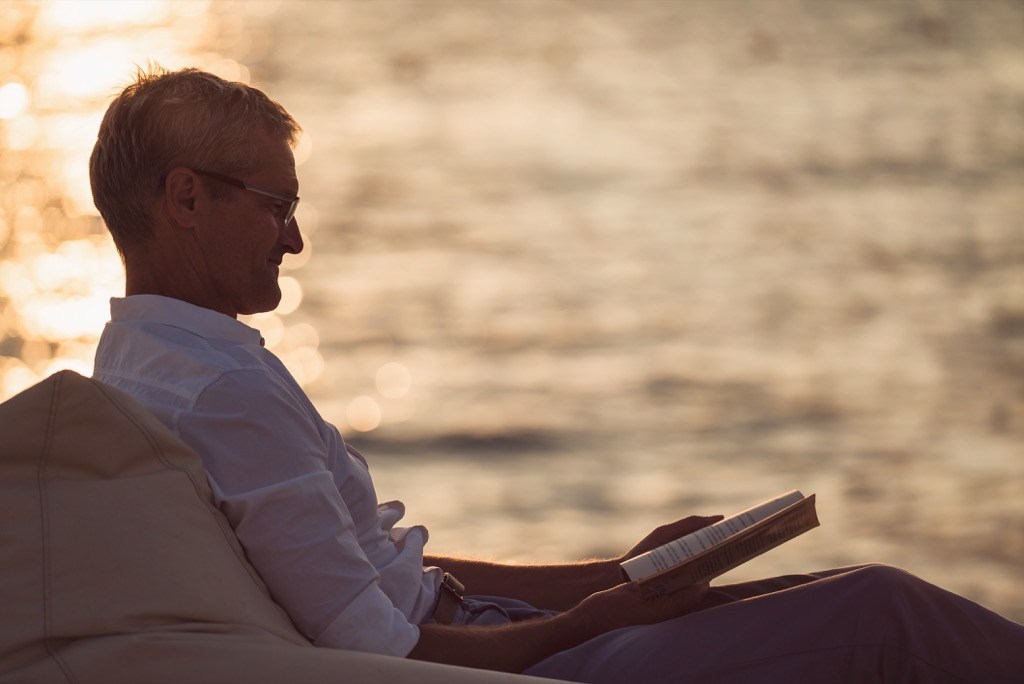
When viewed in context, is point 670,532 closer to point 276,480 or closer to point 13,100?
point 276,480

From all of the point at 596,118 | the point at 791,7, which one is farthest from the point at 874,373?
the point at 791,7

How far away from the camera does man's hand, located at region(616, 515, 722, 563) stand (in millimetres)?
2793

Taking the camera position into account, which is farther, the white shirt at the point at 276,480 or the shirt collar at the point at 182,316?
the shirt collar at the point at 182,316

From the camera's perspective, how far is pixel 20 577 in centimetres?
204

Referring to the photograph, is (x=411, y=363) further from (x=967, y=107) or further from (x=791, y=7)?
(x=791, y=7)

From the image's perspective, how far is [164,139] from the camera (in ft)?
8.00

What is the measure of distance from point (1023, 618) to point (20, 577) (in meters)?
4.67

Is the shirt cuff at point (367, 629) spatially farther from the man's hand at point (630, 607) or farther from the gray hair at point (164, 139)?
the gray hair at point (164, 139)

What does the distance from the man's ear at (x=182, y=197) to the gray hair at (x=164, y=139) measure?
0.01 meters

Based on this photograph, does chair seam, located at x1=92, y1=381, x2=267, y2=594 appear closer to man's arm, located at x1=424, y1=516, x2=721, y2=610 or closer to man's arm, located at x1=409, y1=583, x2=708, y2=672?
man's arm, located at x1=409, y1=583, x2=708, y2=672

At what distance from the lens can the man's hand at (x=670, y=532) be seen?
2793mm

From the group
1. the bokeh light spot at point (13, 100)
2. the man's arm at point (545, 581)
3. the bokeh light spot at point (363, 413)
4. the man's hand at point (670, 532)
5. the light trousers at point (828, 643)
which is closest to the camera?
the light trousers at point (828, 643)

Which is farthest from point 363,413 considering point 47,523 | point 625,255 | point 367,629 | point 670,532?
point 47,523

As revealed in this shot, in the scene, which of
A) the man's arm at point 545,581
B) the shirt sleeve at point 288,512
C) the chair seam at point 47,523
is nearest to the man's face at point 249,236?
the shirt sleeve at point 288,512
